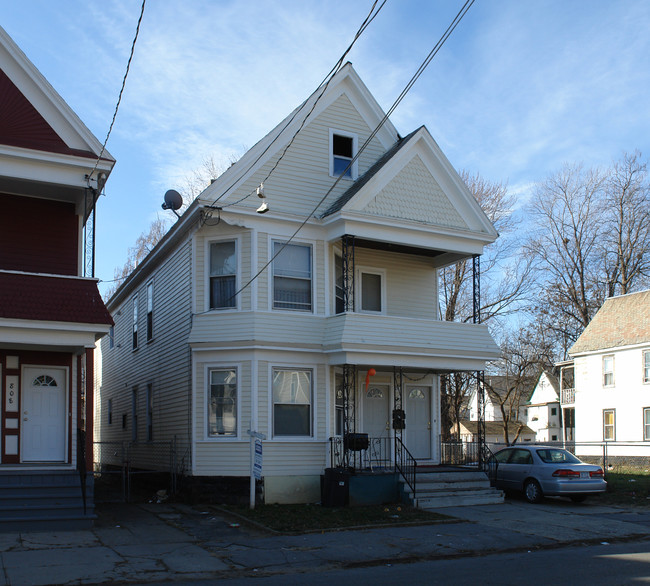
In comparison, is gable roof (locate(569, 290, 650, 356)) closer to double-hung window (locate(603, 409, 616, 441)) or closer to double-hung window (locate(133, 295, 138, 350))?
double-hung window (locate(603, 409, 616, 441))

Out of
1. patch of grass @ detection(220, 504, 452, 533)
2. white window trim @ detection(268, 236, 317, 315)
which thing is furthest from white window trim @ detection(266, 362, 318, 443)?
patch of grass @ detection(220, 504, 452, 533)

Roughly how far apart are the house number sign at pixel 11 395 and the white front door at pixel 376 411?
→ 8246 millimetres

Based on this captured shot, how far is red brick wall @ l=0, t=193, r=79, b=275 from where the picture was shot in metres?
15.5

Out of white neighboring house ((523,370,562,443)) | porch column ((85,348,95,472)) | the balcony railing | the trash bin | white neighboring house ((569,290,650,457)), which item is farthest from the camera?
white neighboring house ((523,370,562,443))

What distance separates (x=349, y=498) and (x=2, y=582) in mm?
8318

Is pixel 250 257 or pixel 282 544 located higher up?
pixel 250 257

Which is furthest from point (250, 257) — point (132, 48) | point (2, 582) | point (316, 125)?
point (2, 582)

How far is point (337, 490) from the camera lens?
1617 cm

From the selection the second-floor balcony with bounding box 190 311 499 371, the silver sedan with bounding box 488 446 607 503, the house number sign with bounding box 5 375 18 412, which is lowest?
the silver sedan with bounding box 488 446 607 503

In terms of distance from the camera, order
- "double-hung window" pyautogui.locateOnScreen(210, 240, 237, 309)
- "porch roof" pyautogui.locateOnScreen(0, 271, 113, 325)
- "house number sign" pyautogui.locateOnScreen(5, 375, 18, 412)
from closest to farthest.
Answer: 1. "porch roof" pyautogui.locateOnScreen(0, 271, 113, 325)
2. "house number sign" pyautogui.locateOnScreen(5, 375, 18, 412)
3. "double-hung window" pyautogui.locateOnScreen(210, 240, 237, 309)

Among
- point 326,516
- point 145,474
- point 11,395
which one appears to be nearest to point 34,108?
point 11,395

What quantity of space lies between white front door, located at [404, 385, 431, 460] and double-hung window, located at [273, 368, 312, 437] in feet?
10.4

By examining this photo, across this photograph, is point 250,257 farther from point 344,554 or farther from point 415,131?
point 344,554

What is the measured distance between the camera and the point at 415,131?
19.0 metres
